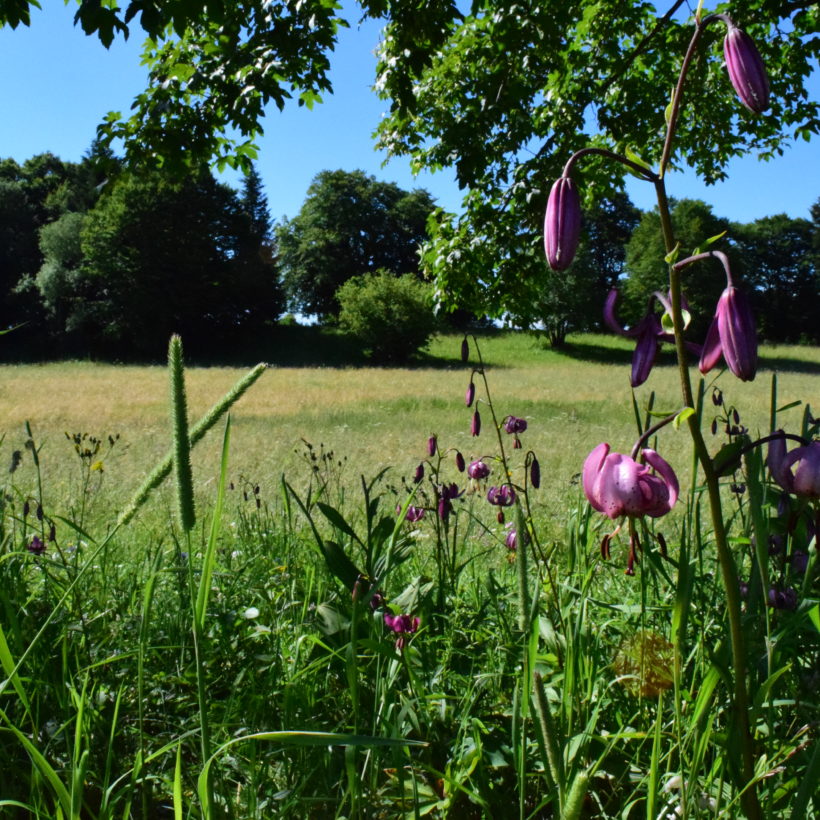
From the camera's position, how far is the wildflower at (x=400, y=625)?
5.07ft

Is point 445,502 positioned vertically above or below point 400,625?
above

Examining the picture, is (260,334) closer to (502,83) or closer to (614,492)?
(502,83)

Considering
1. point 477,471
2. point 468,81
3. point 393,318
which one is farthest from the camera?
point 393,318

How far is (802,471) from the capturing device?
97cm

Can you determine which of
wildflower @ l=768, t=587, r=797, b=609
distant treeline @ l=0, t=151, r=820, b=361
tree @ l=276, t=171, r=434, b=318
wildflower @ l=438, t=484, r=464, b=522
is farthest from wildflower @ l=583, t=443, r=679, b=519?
tree @ l=276, t=171, r=434, b=318

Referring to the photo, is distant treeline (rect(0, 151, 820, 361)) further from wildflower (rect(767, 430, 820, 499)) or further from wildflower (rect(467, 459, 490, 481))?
wildflower (rect(767, 430, 820, 499))

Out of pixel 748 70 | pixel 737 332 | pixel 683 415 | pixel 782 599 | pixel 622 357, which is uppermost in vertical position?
pixel 622 357

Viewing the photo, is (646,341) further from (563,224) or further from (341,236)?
(341,236)

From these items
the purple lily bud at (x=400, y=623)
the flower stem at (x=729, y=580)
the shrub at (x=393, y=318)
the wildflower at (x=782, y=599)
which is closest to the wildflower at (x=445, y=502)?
the purple lily bud at (x=400, y=623)

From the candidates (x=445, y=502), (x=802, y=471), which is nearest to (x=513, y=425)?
(x=445, y=502)

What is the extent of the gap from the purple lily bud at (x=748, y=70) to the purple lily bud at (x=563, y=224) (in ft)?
0.97

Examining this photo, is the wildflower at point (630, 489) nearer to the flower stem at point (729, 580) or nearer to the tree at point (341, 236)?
the flower stem at point (729, 580)

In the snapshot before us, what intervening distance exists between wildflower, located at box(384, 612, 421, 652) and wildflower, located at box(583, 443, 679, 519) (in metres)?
0.70

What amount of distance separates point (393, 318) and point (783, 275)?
33.2 m
